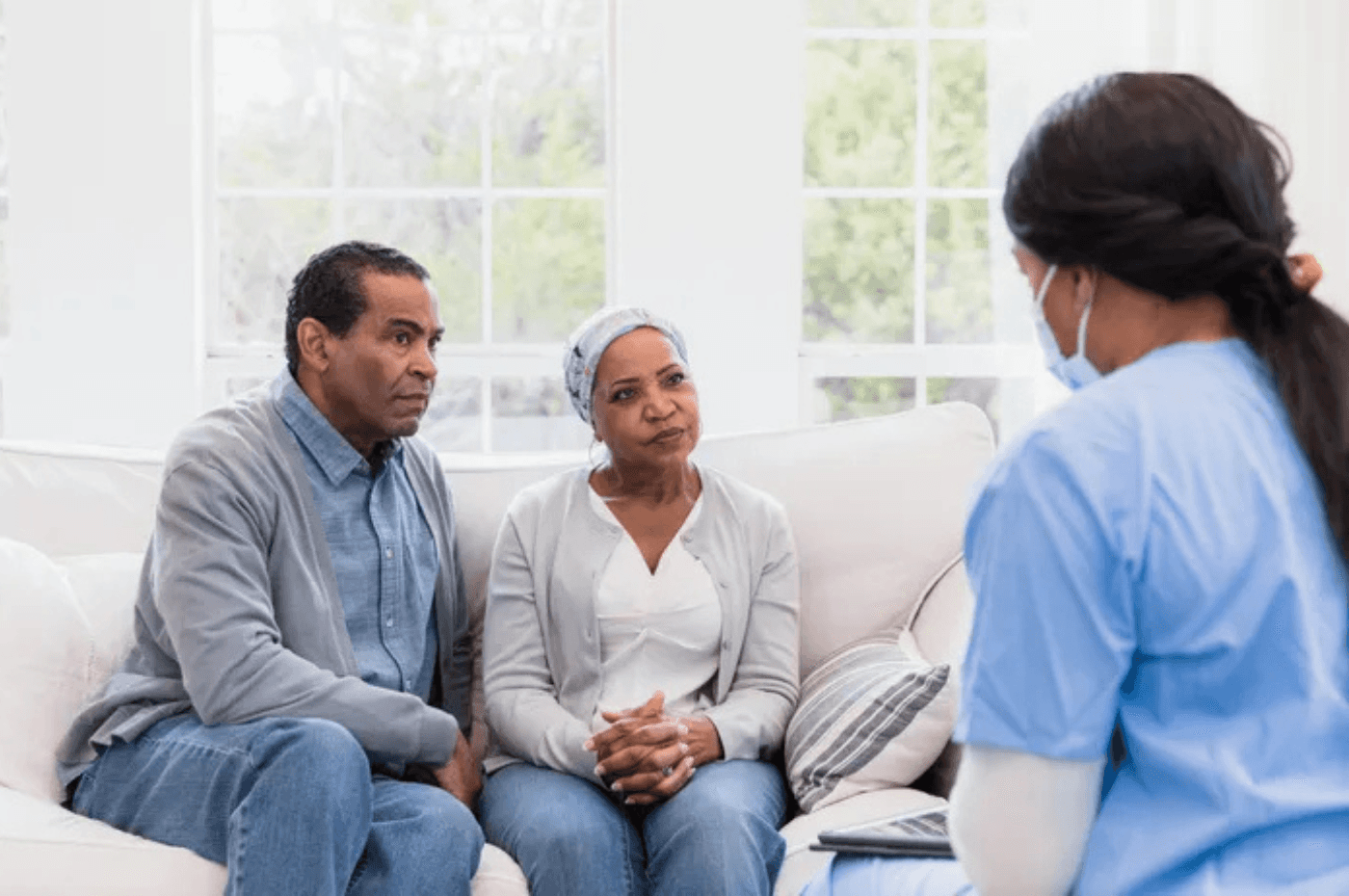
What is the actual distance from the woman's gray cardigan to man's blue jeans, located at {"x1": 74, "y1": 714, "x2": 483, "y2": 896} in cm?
26

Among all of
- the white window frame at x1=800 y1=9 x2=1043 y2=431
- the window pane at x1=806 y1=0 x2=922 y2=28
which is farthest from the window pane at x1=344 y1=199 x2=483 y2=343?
the window pane at x1=806 y1=0 x2=922 y2=28

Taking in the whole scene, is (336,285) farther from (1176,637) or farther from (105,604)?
(1176,637)

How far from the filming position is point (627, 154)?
3.71 meters

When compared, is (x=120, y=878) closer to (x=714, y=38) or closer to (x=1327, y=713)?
(x=1327, y=713)

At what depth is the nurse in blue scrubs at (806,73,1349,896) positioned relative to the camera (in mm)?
1159

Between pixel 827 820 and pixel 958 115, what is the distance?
6.79 feet

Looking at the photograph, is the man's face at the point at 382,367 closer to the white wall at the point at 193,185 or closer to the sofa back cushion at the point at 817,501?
the sofa back cushion at the point at 817,501

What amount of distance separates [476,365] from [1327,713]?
284 cm

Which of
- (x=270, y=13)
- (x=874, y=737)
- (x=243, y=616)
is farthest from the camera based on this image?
(x=270, y=13)

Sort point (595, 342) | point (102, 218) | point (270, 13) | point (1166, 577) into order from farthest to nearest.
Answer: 1. point (270, 13)
2. point (102, 218)
3. point (595, 342)
4. point (1166, 577)

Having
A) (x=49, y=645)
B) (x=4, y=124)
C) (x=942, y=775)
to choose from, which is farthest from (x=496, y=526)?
(x=4, y=124)

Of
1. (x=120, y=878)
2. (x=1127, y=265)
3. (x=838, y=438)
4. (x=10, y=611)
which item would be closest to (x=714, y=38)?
(x=838, y=438)

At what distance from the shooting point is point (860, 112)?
3.86 meters

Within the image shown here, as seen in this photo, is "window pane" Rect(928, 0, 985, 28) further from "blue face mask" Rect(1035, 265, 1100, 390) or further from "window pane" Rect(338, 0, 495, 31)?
"blue face mask" Rect(1035, 265, 1100, 390)
